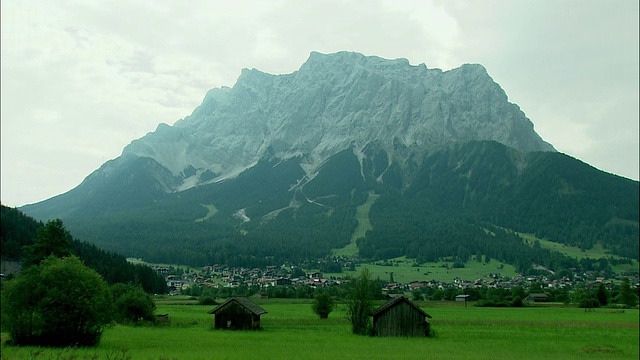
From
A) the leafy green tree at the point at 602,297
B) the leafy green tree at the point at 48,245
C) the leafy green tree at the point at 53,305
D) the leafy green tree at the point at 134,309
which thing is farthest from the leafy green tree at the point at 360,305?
the leafy green tree at the point at 602,297

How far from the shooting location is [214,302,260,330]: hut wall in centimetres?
6159

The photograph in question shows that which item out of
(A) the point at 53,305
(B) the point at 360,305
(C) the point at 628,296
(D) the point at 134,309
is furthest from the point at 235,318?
(C) the point at 628,296

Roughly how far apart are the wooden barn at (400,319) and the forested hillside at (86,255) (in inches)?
2772

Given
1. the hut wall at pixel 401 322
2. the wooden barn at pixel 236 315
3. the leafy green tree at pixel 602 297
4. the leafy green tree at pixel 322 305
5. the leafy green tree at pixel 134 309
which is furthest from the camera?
the leafy green tree at pixel 602 297

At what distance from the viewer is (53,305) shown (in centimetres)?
3884

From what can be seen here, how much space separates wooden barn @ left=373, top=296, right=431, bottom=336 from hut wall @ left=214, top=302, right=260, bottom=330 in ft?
46.9

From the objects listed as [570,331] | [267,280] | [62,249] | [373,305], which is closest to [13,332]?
[62,249]

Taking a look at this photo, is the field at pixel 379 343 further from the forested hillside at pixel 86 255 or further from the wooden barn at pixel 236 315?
the forested hillside at pixel 86 255

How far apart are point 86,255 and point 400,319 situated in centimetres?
9036

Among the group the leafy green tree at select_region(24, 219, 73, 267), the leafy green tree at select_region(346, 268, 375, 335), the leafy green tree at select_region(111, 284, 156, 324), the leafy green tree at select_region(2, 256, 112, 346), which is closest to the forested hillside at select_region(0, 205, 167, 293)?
the leafy green tree at select_region(111, 284, 156, 324)

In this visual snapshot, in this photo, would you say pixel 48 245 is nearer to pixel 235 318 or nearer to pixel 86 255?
pixel 235 318

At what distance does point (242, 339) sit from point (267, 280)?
461 feet

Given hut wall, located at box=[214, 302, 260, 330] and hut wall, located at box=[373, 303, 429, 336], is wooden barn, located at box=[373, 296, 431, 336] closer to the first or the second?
hut wall, located at box=[373, 303, 429, 336]

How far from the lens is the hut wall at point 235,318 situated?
61.6 m
